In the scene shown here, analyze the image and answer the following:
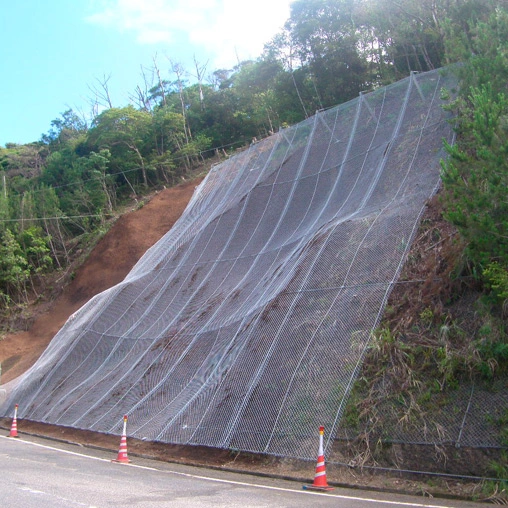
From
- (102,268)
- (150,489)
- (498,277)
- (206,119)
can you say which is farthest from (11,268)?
(498,277)

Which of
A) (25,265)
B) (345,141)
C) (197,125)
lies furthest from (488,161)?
(197,125)

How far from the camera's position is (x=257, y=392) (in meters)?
10.2

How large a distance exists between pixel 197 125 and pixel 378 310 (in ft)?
122

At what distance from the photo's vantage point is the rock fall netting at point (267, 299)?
996 centimetres

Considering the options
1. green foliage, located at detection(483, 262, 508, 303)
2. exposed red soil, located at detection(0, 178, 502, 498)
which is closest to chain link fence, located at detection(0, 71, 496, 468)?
green foliage, located at detection(483, 262, 508, 303)

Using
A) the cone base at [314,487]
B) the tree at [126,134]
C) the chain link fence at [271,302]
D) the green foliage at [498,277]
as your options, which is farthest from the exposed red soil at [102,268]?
the green foliage at [498,277]

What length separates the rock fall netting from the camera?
996cm

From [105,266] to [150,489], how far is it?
26.3 meters

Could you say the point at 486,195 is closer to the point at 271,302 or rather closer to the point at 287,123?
the point at 271,302

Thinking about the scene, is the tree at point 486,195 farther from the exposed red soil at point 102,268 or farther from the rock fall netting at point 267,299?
the exposed red soil at point 102,268

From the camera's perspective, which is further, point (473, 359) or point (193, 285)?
point (193, 285)

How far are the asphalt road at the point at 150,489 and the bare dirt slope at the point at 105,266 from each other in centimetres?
2186

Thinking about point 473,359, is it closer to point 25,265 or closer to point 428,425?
point 428,425

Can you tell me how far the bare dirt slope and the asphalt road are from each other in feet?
71.7
